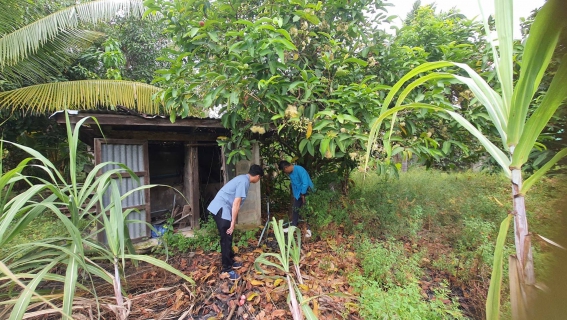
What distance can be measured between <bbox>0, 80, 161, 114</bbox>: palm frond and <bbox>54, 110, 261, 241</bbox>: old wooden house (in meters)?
0.70

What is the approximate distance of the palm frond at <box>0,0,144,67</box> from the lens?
3934 mm

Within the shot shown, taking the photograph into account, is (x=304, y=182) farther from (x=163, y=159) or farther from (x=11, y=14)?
(x=11, y=14)

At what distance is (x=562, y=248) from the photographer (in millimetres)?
377

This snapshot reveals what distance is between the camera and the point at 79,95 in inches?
176

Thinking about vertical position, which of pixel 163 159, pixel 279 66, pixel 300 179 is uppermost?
pixel 279 66

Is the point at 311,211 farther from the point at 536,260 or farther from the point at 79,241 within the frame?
the point at 536,260

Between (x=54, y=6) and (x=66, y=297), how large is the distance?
280 inches

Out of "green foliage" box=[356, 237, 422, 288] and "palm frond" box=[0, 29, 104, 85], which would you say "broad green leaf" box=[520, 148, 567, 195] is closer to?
"green foliage" box=[356, 237, 422, 288]

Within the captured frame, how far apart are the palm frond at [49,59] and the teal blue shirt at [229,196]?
4.39m

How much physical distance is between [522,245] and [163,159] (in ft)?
19.1

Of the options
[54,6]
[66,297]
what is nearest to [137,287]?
[66,297]

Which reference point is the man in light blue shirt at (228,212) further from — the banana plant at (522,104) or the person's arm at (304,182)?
the banana plant at (522,104)

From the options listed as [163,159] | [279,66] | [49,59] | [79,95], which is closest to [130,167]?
[163,159]

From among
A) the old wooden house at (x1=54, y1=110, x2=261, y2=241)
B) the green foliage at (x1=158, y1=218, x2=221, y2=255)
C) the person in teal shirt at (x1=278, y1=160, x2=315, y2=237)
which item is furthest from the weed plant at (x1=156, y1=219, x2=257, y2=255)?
the person in teal shirt at (x1=278, y1=160, x2=315, y2=237)
